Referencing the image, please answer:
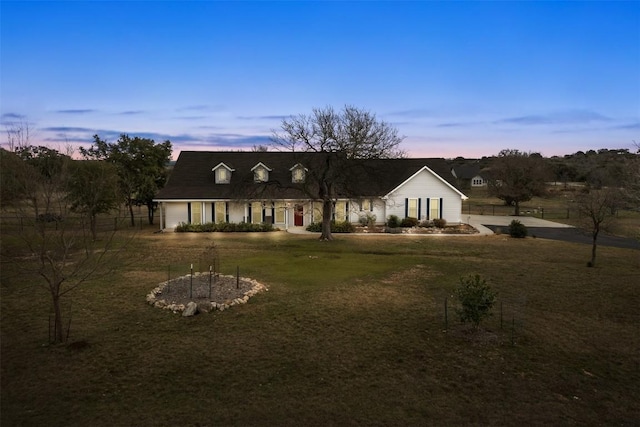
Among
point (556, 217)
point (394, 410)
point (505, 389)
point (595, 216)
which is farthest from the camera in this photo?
point (556, 217)

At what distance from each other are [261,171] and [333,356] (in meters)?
26.3

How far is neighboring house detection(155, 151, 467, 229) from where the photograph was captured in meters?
32.8

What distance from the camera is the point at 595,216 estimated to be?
19562 millimetres

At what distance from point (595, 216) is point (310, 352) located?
16174 mm

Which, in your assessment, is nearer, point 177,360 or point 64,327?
point 177,360

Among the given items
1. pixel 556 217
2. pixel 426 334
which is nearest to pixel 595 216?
pixel 426 334

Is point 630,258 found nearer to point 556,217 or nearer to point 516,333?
point 516,333

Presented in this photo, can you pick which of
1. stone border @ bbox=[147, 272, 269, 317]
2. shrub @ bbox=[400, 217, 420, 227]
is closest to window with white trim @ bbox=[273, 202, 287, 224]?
shrub @ bbox=[400, 217, 420, 227]

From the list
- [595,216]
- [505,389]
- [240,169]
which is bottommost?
[505,389]

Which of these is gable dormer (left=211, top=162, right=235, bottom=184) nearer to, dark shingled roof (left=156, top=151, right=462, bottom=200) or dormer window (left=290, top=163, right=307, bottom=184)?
dark shingled roof (left=156, top=151, right=462, bottom=200)

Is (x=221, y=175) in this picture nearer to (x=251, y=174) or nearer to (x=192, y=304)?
(x=251, y=174)

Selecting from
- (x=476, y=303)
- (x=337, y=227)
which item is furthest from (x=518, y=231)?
(x=476, y=303)

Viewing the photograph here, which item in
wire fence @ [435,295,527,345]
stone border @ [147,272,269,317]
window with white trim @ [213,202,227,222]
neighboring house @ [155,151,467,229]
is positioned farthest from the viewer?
window with white trim @ [213,202,227,222]

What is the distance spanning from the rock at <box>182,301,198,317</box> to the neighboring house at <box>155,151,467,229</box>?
61.2ft
